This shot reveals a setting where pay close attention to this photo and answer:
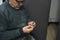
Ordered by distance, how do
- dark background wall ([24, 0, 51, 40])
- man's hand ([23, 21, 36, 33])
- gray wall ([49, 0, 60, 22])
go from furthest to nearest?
1. gray wall ([49, 0, 60, 22])
2. dark background wall ([24, 0, 51, 40])
3. man's hand ([23, 21, 36, 33])

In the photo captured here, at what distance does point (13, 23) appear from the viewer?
3.92 feet

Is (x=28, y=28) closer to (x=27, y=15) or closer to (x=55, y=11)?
(x=27, y=15)

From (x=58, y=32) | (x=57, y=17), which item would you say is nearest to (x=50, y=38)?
(x=58, y=32)

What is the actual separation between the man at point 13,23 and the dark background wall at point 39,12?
0.16 m

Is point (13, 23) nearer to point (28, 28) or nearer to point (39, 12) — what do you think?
point (28, 28)

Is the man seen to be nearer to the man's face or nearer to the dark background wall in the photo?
the man's face

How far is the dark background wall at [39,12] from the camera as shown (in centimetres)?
140

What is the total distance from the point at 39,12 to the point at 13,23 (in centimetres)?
34

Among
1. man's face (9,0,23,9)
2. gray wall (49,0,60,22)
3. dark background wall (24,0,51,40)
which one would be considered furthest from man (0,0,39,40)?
gray wall (49,0,60,22)

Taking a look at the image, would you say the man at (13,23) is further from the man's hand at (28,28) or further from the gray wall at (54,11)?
the gray wall at (54,11)

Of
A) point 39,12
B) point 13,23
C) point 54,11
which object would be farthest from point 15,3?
point 54,11

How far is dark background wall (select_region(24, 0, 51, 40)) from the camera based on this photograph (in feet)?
4.58

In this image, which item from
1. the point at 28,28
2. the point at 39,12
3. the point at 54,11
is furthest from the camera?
the point at 54,11

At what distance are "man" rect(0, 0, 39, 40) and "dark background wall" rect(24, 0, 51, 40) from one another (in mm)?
158
